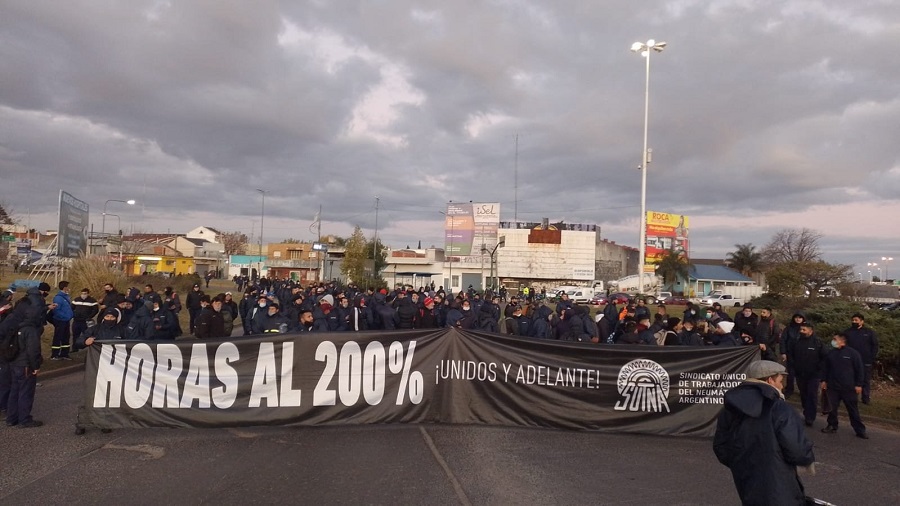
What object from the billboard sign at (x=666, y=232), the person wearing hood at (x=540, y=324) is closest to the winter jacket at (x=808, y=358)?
the person wearing hood at (x=540, y=324)

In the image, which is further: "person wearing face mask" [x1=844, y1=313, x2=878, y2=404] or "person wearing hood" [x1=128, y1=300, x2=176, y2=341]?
"person wearing hood" [x1=128, y1=300, x2=176, y2=341]

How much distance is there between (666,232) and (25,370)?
291ft

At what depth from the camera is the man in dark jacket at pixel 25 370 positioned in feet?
25.2

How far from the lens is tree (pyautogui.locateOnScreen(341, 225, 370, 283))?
2328 inches

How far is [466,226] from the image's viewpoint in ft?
211

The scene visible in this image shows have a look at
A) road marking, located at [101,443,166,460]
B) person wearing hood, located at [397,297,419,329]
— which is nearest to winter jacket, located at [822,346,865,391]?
road marking, located at [101,443,166,460]

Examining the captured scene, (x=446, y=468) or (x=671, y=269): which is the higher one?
(x=671, y=269)

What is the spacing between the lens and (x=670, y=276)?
220 feet

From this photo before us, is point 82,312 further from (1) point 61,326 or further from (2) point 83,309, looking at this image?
(1) point 61,326

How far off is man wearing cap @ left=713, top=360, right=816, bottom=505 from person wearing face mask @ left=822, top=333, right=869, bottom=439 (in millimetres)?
6087

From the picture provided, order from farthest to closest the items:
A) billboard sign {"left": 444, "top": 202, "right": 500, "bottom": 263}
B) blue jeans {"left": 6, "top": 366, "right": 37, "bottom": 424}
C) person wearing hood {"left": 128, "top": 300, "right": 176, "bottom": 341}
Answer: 1. billboard sign {"left": 444, "top": 202, "right": 500, "bottom": 263}
2. person wearing hood {"left": 128, "top": 300, "right": 176, "bottom": 341}
3. blue jeans {"left": 6, "top": 366, "right": 37, "bottom": 424}

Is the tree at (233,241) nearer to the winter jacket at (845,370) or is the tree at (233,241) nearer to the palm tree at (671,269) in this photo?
the palm tree at (671,269)

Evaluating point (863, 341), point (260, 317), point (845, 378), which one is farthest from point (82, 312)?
point (863, 341)

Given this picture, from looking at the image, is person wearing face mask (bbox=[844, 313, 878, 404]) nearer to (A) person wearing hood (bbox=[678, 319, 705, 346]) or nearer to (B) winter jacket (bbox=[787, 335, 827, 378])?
(B) winter jacket (bbox=[787, 335, 827, 378])
